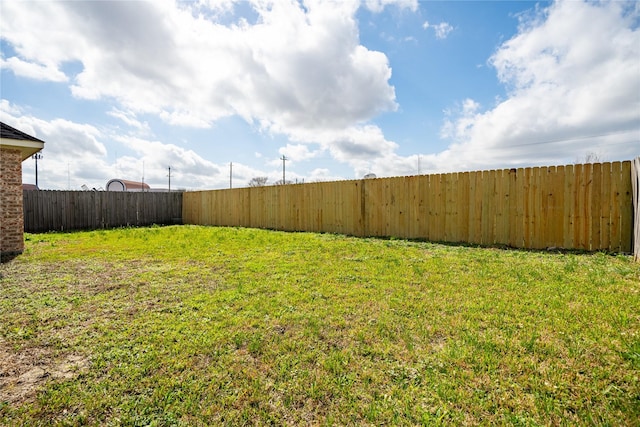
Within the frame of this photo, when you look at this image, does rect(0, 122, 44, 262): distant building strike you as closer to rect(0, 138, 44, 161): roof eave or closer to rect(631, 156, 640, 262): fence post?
rect(0, 138, 44, 161): roof eave

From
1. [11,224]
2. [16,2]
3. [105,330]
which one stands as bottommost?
[105,330]

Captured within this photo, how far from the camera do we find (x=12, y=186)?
629cm

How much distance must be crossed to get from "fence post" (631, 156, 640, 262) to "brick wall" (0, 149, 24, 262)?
12.3 m

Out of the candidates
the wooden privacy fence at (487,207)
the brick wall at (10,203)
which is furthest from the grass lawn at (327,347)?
the brick wall at (10,203)

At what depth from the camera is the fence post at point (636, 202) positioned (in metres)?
4.57

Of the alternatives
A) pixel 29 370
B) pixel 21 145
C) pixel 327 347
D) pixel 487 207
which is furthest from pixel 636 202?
pixel 21 145

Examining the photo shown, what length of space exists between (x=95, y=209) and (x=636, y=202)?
57.9 feet

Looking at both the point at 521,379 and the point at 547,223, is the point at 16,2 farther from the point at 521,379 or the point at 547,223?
the point at 547,223

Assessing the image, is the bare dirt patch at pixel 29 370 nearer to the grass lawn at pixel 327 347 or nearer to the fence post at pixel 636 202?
the grass lawn at pixel 327 347

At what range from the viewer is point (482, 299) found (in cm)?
307

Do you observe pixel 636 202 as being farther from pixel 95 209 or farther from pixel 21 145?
pixel 95 209

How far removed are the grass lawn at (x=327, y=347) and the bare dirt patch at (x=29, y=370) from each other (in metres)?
0.01

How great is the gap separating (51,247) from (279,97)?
30.7 ft

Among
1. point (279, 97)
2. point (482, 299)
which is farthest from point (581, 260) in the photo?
point (279, 97)
